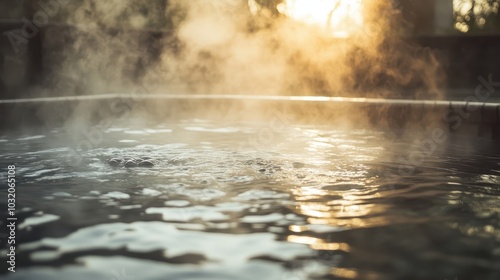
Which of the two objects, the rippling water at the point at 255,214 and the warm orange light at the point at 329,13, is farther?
the warm orange light at the point at 329,13

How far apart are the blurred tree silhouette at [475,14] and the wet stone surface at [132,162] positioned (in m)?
15.5

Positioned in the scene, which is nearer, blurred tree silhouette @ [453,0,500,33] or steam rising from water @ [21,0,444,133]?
steam rising from water @ [21,0,444,133]

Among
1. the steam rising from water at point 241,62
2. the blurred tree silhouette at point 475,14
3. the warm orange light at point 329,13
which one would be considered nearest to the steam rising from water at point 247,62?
the steam rising from water at point 241,62

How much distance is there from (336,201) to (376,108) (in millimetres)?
4067

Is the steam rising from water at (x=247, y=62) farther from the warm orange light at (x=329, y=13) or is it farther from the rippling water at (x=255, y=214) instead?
the rippling water at (x=255, y=214)

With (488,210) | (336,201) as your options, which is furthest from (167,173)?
(488,210)

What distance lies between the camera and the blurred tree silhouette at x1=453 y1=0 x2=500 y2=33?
17.6 meters

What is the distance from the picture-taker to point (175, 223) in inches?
104

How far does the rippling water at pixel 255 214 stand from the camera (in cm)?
209

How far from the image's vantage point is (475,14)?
18953 mm

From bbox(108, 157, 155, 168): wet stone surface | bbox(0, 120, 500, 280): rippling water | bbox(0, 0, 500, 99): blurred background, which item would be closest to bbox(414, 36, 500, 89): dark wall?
bbox(0, 0, 500, 99): blurred background

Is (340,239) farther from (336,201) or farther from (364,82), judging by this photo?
(364,82)

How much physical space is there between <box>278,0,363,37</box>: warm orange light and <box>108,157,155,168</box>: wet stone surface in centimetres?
1039

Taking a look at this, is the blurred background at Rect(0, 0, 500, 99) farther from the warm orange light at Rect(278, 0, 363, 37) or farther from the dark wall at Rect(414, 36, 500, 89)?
the warm orange light at Rect(278, 0, 363, 37)
